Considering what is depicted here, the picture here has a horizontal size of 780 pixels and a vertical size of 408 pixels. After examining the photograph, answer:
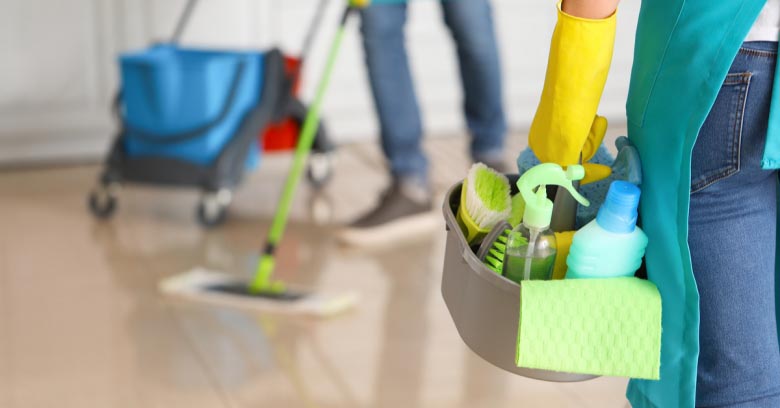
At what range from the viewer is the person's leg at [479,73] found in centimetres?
257

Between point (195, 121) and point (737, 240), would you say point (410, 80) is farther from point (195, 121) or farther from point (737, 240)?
point (737, 240)

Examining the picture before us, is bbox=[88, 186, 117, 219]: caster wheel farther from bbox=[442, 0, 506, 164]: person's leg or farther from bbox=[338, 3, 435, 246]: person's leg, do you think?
bbox=[442, 0, 506, 164]: person's leg

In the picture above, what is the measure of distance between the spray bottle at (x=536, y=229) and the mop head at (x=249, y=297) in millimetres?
1185

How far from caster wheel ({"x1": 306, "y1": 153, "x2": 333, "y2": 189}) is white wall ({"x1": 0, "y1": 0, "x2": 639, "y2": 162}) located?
1.58ft

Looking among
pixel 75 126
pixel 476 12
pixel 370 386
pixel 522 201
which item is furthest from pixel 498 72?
pixel 522 201

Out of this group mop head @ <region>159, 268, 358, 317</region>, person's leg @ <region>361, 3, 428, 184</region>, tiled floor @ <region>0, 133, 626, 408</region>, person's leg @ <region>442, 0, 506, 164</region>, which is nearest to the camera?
tiled floor @ <region>0, 133, 626, 408</region>

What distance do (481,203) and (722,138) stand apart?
23 centimetres

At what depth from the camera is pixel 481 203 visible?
1.02 metres

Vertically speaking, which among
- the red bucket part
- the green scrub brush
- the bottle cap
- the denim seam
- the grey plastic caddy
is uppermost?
the denim seam

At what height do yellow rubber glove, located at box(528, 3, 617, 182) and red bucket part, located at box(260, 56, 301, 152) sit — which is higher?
yellow rubber glove, located at box(528, 3, 617, 182)

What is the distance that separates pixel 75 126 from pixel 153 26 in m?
0.39

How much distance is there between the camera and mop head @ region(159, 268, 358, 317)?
2.13m

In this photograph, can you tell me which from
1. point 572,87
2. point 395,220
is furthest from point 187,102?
point 572,87

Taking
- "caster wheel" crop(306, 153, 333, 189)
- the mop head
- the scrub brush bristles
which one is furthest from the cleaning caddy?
the scrub brush bristles
